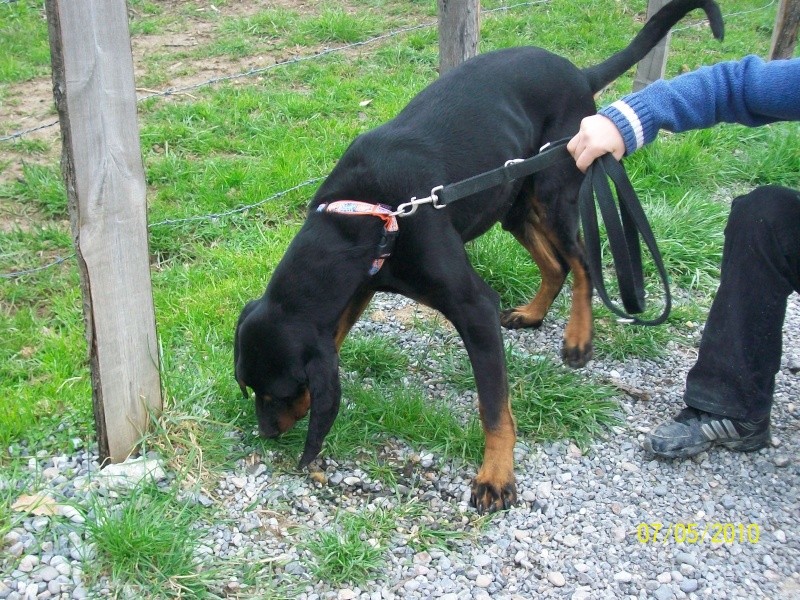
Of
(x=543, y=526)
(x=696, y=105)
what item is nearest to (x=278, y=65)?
(x=696, y=105)

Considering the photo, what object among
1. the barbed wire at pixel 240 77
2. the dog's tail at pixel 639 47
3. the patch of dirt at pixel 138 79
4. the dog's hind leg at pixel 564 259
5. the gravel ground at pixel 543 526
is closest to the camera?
the gravel ground at pixel 543 526

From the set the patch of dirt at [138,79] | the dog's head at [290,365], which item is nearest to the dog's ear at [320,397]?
the dog's head at [290,365]

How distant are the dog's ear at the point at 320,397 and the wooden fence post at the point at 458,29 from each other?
201 cm

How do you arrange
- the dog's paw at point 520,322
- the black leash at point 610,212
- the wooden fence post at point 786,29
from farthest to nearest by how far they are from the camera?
the wooden fence post at point 786,29 < the dog's paw at point 520,322 < the black leash at point 610,212

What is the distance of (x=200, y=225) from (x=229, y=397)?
5.52ft

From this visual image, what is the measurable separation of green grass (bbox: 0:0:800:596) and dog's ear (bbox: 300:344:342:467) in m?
0.30

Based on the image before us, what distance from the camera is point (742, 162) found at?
562 cm

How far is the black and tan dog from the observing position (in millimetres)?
2957

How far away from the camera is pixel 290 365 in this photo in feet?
9.62

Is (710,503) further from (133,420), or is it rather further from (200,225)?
(200,225)

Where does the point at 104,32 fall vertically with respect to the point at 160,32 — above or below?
above

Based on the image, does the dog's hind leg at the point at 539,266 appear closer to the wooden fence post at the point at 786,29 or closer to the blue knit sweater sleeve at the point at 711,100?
the blue knit sweater sleeve at the point at 711,100

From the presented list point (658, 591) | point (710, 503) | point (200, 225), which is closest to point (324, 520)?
point (658, 591)

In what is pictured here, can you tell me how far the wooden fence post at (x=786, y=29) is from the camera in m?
5.96
